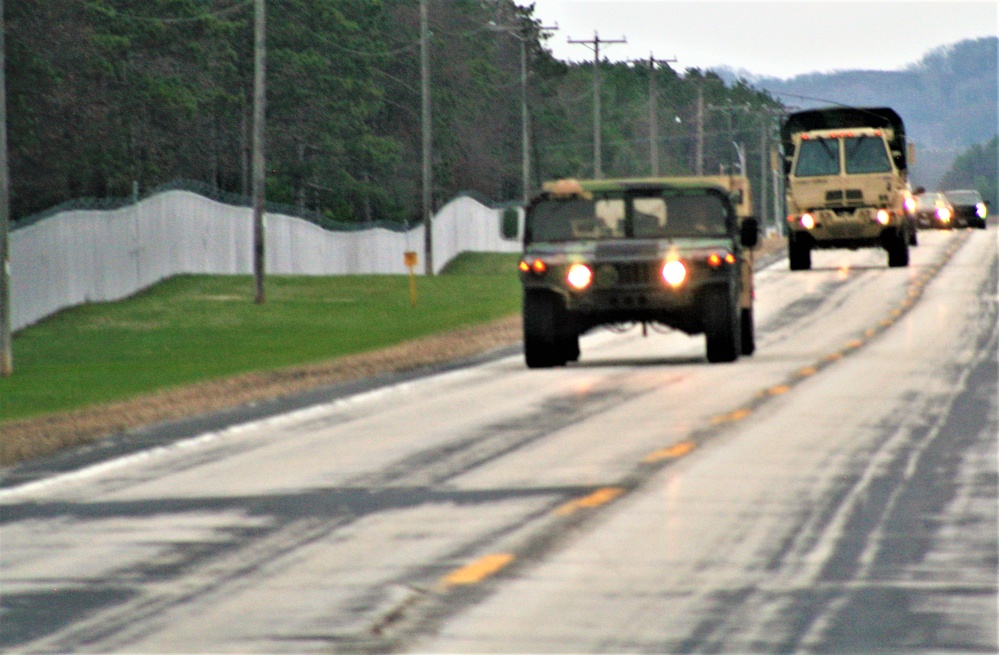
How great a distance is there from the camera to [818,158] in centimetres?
4397

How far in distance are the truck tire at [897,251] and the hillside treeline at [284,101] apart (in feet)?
59.3

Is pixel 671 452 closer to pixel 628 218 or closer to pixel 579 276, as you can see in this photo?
pixel 579 276

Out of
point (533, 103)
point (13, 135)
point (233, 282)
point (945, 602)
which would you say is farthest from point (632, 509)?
point (533, 103)

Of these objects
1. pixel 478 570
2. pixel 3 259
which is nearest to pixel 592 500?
pixel 478 570

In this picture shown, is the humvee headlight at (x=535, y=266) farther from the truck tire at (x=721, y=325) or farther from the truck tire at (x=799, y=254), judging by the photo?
the truck tire at (x=799, y=254)

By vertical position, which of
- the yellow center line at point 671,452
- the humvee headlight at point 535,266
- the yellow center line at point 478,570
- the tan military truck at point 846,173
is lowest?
the yellow center line at point 478,570

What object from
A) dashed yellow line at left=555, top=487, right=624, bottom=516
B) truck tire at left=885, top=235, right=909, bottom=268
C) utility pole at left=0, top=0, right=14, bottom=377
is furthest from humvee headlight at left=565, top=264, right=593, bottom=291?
truck tire at left=885, top=235, right=909, bottom=268

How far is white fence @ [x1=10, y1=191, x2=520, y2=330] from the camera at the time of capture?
3953 cm

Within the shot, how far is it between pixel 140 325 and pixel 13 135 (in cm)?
1936

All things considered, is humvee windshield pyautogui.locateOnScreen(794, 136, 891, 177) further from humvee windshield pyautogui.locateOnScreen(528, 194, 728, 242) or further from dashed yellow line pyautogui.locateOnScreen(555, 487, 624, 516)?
dashed yellow line pyautogui.locateOnScreen(555, 487, 624, 516)

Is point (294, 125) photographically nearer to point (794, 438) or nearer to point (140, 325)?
point (140, 325)

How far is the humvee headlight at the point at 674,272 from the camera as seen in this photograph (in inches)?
898

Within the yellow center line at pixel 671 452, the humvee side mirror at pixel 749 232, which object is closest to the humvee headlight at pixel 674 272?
the humvee side mirror at pixel 749 232

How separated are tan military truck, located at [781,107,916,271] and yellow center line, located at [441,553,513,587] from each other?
34433mm
